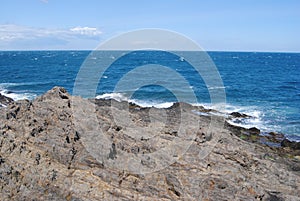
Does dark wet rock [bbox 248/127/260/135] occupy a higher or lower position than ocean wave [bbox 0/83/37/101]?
lower

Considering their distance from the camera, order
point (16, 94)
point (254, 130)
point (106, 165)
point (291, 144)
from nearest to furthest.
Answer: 1. point (106, 165)
2. point (291, 144)
3. point (254, 130)
4. point (16, 94)

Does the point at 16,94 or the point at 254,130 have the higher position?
the point at 16,94

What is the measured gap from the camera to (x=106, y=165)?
13305mm

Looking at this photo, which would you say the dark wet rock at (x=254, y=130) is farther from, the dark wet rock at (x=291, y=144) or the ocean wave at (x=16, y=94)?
the ocean wave at (x=16, y=94)

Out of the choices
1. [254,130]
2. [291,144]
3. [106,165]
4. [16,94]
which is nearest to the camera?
[106,165]

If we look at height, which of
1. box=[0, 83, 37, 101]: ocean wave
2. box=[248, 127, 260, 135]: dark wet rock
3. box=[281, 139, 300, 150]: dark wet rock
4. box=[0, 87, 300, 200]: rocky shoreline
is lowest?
box=[281, 139, 300, 150]: dark wet rock

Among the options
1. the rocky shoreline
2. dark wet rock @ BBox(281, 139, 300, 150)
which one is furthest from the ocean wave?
the rocky shoreline

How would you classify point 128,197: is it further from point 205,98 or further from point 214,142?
point 205,98

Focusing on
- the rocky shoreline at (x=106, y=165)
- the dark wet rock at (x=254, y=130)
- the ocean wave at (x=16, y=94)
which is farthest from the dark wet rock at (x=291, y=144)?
the ocean wave at (x=16, y=94)

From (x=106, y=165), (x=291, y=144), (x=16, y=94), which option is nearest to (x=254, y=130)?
(x=291, y=144)

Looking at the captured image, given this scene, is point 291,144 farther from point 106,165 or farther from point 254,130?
point 106,165

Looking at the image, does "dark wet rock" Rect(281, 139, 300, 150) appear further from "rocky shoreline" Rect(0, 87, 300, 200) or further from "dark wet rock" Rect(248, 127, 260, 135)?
"rocky shoreline" Rect(0, 87, 300, 200)

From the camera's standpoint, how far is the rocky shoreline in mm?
12594

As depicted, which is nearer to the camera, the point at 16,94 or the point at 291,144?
the point at 291,144
